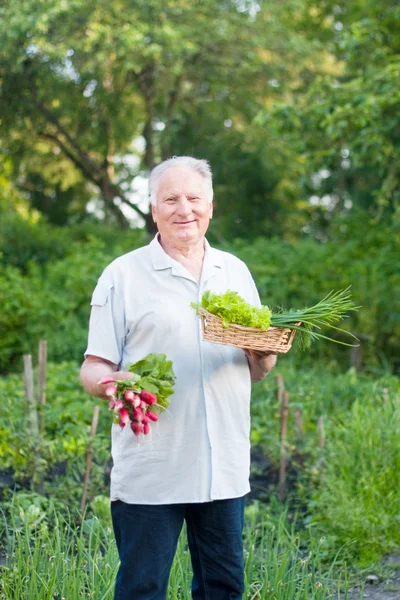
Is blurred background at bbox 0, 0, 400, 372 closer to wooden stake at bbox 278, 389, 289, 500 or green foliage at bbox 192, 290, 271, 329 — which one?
wooden stake at bbox 278, 389, 289, 500

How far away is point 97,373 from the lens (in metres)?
2.51

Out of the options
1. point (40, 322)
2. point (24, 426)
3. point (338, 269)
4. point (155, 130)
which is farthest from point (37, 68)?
point (24, 426)

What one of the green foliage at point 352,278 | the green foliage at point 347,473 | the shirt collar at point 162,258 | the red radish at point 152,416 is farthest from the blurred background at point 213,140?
the red radish at point 152,416

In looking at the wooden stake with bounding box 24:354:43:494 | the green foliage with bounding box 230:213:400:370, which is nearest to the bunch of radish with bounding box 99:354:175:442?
the wooden stake with bounding box 24:354:43:494

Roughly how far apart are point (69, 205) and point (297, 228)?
5877 mm

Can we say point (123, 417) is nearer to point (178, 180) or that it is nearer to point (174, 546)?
point (174, 546)

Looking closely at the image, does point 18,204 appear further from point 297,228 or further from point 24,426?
point 24,426

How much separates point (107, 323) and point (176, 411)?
1.16 ft

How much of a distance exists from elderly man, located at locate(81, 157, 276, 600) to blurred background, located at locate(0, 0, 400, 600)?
50 centimetres

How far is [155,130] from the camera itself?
55.3ft

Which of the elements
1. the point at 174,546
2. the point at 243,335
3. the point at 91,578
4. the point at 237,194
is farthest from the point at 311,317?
the point at 237,194

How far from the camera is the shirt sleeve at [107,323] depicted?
2549 millimetres

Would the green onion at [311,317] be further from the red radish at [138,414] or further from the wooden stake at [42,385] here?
the wooden stake at [42,385]

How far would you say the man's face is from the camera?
104 inches
